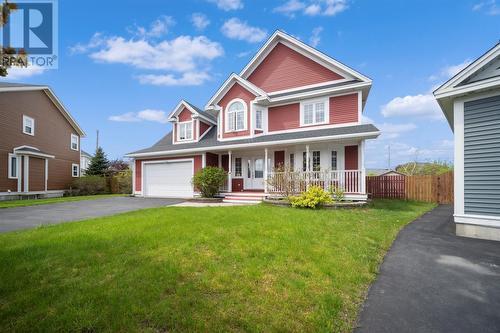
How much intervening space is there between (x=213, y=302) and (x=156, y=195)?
15.8 metres

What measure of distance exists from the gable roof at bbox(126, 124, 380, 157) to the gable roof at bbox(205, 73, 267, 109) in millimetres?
2434

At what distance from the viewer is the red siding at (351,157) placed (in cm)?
1276

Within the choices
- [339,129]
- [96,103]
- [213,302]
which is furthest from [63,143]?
[213,302]

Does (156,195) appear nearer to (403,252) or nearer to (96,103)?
(96,103)

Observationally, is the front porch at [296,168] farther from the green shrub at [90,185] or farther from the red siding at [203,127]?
the green shrub at [90,185]

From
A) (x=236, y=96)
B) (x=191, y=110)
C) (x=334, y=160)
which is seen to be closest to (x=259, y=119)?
(x=236, y=96)

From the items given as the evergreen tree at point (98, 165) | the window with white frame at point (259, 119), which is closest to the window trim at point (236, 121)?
the window with white frame at point (259, 119)

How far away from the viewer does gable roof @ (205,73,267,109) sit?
14.7 metres

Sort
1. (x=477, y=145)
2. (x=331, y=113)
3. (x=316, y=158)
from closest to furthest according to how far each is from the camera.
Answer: (x=477, y=145)
(x=331, y=113)
(x=316, y=158)

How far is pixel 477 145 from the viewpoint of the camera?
21.2ft

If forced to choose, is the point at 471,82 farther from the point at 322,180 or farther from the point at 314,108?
the point at 314,108

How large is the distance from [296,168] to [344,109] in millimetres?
4086

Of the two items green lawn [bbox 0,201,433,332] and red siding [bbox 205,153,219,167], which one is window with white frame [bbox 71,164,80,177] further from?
green lawn [bbox 0,201,433,332]

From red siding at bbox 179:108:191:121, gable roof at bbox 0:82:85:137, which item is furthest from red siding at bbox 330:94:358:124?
gable roof at bbox 0:82:85:137
